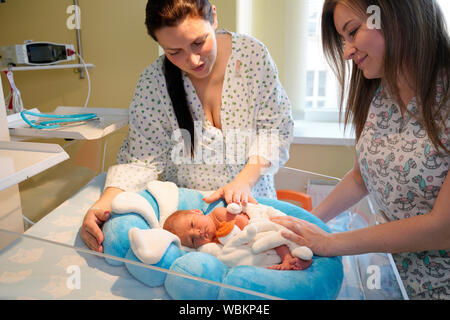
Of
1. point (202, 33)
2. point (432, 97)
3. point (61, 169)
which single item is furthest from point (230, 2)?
point (432, 97)

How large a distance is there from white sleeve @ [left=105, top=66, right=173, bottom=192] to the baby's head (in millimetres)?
257

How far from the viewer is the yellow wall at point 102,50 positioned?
195 cm

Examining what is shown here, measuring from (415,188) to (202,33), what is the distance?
0.70m

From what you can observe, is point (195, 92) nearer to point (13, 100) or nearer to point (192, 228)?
point (192, 228)

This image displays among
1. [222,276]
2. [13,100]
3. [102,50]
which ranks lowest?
[222,276]

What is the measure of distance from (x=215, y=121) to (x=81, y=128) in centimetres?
45

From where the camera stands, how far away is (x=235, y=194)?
1158 millimetres

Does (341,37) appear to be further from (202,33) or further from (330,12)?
(202,33)
